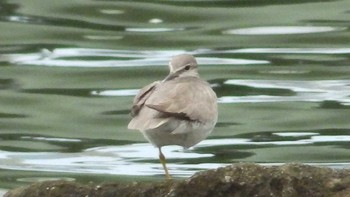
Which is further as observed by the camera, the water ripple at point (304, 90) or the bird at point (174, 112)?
the water ripple at point (304, 90)

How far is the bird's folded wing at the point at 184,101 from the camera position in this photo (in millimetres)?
7451

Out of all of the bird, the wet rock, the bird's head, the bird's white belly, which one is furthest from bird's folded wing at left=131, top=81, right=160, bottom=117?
the wet rock

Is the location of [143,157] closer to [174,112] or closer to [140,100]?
[140,100]

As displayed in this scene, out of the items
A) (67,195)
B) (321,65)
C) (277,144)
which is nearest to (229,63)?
(321,65)

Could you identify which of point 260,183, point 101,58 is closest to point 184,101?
point 260,183

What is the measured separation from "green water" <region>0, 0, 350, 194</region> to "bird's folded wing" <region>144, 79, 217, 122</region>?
113 inches

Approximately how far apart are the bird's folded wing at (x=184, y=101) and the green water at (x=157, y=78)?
2.86 m

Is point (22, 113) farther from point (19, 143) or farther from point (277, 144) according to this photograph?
point (277, 144)

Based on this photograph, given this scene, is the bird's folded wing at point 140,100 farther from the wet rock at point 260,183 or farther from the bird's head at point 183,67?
the wet rock at point 260,183

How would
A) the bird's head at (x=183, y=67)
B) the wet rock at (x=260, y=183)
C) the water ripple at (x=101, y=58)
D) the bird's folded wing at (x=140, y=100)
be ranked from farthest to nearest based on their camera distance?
the water ripple at (x=101, y=58), the bird's head at (x=183, y=67), the bird's folded wing at (x=140, y=100), the wet rock at (x=260, y=183)

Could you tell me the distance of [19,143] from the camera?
12.7 metres

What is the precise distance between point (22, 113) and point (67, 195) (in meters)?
6.83

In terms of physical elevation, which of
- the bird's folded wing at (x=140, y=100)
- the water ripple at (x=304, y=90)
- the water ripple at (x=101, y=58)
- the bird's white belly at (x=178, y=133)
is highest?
the bird's folded wing at (x=140, y=100)

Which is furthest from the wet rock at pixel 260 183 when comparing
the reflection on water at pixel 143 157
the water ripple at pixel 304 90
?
the water ripple at pixel 304 90
